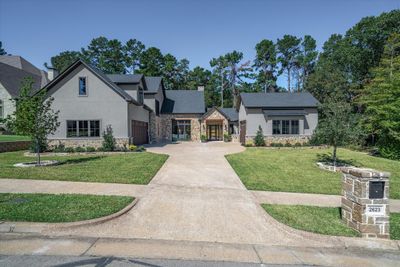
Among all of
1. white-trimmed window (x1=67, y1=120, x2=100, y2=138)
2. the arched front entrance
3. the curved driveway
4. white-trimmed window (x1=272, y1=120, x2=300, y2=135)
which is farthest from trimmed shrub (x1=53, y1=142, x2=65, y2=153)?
white-trimmed window (x1=272, y1=120, x2=300, y2=135)

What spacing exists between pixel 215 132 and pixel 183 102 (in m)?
6.08

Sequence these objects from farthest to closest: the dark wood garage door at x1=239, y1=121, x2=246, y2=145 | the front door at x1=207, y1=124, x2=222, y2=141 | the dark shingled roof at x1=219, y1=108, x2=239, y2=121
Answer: the dark shingled roof at x1=219, y1=108, x2=239, y2=121 < the front door at x1=207, y1=124, x2=222, y2=141 < the dark wood garage door at x1=239, y1=121, x2=246, y2=145

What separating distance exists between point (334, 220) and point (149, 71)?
52.2 meters

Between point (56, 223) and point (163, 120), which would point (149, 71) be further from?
point (56, 223)

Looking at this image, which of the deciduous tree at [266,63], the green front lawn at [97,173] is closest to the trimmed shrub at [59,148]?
the green front lawn at [97,173]

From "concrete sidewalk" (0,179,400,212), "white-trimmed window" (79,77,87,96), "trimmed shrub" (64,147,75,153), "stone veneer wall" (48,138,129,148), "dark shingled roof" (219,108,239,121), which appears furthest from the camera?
"dark shingled roof" (219,108,239,121)

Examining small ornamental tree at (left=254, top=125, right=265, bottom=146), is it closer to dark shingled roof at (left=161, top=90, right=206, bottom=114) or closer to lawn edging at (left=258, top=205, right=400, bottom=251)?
dark shingled roof at (left=161, top=90, right=206, bottom=114)

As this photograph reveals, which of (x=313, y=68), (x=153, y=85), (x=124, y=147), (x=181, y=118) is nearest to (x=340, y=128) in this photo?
(x=124, y=147)

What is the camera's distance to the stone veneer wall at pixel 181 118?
3136 centimetres

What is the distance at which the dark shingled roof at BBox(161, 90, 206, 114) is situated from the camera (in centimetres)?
3159

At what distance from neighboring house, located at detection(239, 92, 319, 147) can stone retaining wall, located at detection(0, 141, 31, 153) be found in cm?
2038

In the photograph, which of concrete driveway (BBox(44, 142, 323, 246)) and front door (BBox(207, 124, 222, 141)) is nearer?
concrete driveway (BBox(44, 142, 323, 246))

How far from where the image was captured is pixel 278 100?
27203 mm

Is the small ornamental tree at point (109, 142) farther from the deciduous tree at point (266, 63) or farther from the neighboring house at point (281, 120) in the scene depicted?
the deciduous tree at point (266, 63)
